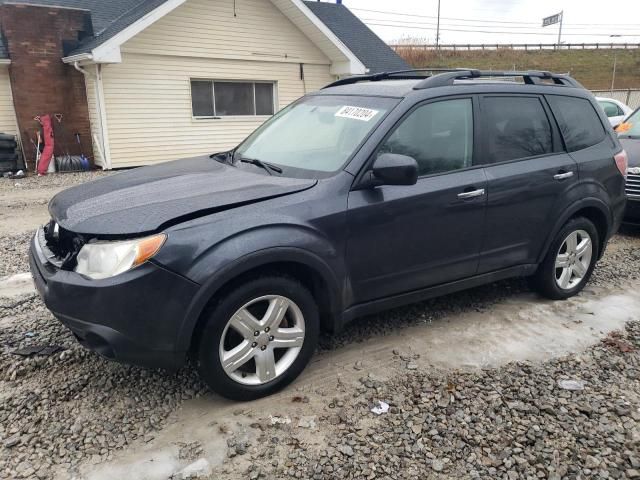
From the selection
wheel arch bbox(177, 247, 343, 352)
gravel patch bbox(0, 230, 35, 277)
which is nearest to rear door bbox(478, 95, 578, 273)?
wheel arch bbox(177, 247, 343, 352)

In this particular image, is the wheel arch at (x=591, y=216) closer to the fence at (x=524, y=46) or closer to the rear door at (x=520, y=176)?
the rear door at (x=520, y=176)

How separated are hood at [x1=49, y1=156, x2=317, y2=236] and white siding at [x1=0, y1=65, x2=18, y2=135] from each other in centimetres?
1071

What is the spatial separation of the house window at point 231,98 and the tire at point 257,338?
11852 millimetres

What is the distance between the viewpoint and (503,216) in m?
3.92

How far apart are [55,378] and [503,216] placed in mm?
3285

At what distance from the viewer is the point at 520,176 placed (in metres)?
3.96

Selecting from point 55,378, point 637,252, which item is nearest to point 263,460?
point 55,378

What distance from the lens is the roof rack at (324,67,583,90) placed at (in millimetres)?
3740

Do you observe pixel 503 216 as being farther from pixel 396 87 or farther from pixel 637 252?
pixel 637 252

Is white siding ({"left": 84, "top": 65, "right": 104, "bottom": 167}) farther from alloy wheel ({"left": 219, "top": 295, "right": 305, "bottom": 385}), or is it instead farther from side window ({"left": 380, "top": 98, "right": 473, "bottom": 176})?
alloy wheel ({"left": 219, "top": 295, "right": 305, "bottom": 385})

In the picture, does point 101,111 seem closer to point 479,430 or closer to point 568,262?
point 568,262

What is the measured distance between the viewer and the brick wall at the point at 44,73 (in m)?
12.0

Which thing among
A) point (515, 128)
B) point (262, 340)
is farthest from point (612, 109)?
point (262, 340)

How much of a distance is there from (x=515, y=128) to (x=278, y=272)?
2321 mm
